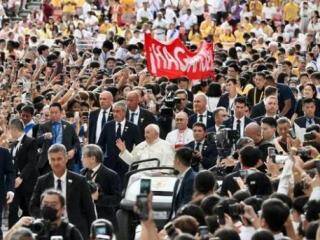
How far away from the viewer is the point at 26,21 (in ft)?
155

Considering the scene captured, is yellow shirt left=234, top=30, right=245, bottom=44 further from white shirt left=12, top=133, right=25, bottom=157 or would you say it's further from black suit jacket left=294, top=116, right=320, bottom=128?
white shirt left=12, top=133, right=25, bottom=157

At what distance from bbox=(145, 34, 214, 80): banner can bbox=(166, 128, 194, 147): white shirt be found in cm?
591

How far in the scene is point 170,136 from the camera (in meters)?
22.4

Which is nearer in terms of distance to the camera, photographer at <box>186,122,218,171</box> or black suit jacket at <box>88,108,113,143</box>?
photographer at <box>186,122,218,171</box>

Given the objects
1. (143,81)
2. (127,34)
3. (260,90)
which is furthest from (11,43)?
(260,90)

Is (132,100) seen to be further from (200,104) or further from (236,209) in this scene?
(236,209)

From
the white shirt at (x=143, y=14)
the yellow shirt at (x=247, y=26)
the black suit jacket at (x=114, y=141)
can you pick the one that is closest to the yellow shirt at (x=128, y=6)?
the white shirt at (x=143, y=14)

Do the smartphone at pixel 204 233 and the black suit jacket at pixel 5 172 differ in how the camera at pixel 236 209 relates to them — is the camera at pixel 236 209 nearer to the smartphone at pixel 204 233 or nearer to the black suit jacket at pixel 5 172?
the smartphone at pixel 204 233

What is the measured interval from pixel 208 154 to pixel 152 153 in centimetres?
82

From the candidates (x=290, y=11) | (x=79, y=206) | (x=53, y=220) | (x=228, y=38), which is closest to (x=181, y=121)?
(x=79, y=206)

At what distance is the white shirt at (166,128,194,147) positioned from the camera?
72.4 ft

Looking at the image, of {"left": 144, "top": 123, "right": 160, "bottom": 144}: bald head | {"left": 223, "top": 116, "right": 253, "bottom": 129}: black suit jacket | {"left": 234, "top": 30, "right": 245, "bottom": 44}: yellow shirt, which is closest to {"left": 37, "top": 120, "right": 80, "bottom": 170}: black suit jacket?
{"left": 144, "top": 123, "right": 160, "bottom": 144}: bald head

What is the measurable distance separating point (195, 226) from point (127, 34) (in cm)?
3051

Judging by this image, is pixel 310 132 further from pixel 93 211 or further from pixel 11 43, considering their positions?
pixel 11 43
